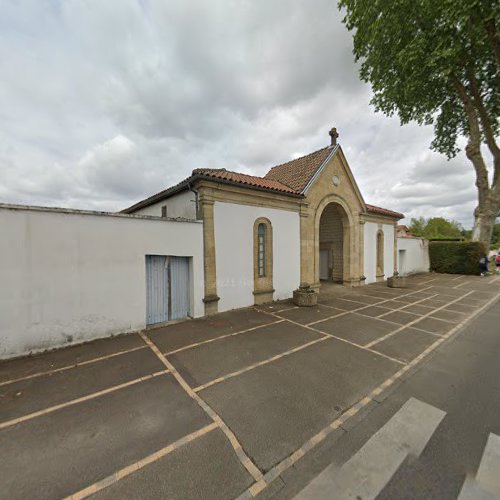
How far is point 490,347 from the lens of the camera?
5.46 metres

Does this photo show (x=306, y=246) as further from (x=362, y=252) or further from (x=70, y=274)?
(x=70, y=274)

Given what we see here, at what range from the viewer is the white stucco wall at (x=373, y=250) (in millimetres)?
14998

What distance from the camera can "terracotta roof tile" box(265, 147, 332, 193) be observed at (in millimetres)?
11602

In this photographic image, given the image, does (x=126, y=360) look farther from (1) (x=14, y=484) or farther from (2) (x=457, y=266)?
(2) (x=457, y=266)

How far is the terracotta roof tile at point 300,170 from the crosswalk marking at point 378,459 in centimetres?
934

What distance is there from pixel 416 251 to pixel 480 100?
11774 millimetres

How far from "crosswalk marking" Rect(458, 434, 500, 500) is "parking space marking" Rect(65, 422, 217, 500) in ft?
8.90

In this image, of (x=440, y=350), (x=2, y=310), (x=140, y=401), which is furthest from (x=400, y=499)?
(x=2, y=310)

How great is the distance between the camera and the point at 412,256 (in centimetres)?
2058

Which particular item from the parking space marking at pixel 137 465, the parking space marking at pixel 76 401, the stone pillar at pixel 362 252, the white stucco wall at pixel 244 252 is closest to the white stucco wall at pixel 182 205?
the white stucco wall at pixel 244 252

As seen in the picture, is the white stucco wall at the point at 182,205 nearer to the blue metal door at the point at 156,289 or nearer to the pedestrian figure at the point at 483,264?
the blue metal door at the point at 156,289

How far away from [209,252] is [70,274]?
3948 millimetres

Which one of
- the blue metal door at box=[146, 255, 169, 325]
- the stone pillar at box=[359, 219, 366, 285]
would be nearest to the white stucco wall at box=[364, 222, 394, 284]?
the stone pillar at box=[359, 219, 366, 285]

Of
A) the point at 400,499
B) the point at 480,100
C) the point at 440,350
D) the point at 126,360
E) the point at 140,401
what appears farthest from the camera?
the point at 480,100
